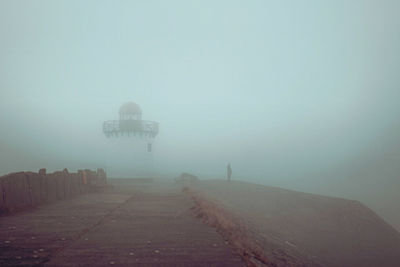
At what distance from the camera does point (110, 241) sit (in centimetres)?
598

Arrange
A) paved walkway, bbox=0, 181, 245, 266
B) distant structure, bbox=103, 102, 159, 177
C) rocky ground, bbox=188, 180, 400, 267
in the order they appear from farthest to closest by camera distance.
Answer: distant structure, bbox=103, 102, 159, 177 → rocky ground, bbox=188, 180, 400, 267 → paved walkway, bbox=0, 181, 245, 266

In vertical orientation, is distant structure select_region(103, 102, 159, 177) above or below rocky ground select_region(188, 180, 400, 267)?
above

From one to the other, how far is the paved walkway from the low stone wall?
73cm

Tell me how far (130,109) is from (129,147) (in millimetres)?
4964

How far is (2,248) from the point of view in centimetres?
Answer: 538

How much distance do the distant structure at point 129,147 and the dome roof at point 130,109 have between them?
1028 mm

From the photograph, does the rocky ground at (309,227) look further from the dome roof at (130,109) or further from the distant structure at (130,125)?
the dome roof at (130,109)

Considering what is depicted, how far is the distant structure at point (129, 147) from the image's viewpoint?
34344mm

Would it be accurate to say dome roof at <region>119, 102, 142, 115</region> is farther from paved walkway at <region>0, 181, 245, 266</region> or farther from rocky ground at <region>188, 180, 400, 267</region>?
paved walkway at <region>0, 181, 245, 266</region>

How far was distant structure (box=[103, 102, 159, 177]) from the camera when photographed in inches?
1352

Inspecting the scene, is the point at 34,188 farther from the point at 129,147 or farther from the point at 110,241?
the point at 129,147

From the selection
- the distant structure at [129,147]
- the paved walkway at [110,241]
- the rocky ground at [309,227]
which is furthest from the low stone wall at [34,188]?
the distant structure at [129,147]

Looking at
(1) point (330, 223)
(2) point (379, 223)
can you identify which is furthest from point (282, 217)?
(2) point (379, 223)

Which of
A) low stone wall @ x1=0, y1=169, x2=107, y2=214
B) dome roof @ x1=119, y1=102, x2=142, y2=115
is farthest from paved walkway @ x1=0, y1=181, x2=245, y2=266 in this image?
dome roof @ x1=119, y1=102, x2=142, y2=115
